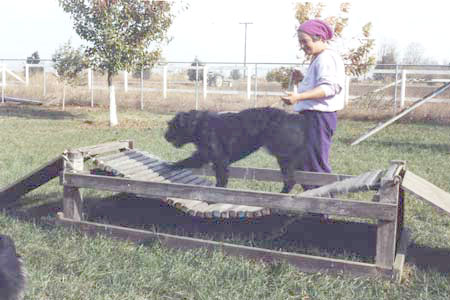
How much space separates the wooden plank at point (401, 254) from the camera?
145 inches

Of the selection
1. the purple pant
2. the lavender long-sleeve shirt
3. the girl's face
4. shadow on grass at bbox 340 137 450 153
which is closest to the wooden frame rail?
the purple pant

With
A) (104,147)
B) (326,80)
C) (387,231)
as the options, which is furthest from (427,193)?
(104,147)

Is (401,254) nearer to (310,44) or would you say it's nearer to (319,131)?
(319,131)

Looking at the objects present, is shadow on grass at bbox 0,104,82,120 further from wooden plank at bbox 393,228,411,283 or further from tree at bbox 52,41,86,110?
wooden plank at bbox 393,228,411,283

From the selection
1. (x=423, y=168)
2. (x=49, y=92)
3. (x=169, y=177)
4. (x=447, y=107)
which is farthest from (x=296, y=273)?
(x=49, y=92)

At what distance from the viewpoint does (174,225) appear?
17.0 ft

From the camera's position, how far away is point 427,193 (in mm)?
3803

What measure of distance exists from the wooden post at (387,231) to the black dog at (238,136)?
3.91ft

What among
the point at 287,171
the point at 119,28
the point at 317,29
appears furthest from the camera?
the point at 119,28

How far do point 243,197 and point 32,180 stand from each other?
7.51ft

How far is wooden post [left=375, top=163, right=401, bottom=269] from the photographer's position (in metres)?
3.68

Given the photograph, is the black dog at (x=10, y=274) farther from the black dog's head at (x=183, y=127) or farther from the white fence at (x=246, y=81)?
the white fence at (x=246, y=81)

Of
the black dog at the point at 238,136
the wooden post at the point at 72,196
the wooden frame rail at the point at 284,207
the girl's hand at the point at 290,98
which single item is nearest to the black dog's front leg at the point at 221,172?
the black dog at the point at 238,136

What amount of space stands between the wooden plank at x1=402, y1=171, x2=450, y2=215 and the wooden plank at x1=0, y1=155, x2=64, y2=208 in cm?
317
